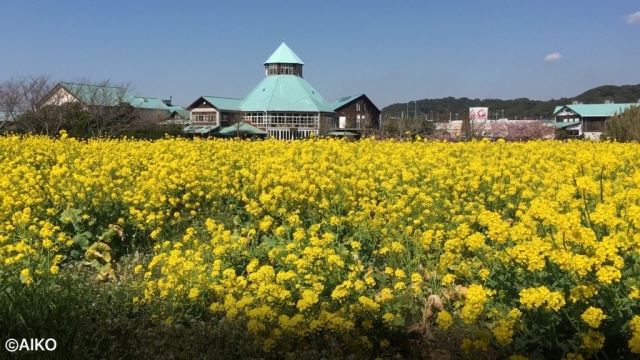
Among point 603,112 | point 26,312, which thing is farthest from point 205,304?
point 603,112

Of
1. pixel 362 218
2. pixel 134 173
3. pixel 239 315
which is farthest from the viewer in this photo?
pixel 134 173

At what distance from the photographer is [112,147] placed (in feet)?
31.9

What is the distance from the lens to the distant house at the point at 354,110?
228ft

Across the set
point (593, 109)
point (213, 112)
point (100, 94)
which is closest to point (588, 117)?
point (593, 109)

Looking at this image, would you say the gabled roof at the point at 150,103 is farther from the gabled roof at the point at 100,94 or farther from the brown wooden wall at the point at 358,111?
the brown wooden wall at the point at 358,111

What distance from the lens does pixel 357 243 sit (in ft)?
13.1

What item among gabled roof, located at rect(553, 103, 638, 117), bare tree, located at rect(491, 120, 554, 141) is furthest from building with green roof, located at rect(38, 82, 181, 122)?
gabled roof, located at rect(553, 103, 638, 117)

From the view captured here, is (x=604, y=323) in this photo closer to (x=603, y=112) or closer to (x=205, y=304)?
(x=205, y=304)

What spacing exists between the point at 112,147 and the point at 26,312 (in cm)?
683

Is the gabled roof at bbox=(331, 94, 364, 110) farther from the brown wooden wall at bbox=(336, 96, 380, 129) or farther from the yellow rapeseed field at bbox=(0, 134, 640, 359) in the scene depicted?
the yellow rapeseed field at bbox=(0, 134, 640, 359)
